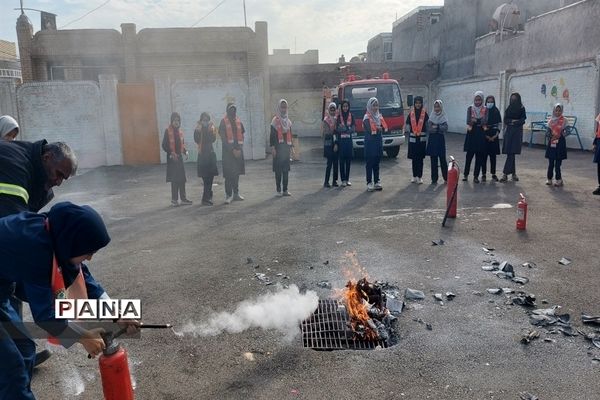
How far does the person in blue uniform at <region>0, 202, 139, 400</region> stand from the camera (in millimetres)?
2240

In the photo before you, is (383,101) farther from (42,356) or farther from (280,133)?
(42,356)

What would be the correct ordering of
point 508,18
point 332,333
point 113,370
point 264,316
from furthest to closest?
point 508,18 < point 264,316 < point 332,333 < point 113,370

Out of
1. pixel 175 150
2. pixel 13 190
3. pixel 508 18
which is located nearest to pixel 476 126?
pixel 175 150

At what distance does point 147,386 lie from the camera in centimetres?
364

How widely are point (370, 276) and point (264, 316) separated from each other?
156cm

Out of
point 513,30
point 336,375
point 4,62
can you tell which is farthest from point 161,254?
point 4,62

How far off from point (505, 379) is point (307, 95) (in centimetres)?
2542

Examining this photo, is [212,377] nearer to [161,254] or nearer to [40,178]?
[40,178]

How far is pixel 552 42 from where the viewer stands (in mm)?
18141

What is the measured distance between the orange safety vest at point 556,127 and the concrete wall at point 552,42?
7.62 meters

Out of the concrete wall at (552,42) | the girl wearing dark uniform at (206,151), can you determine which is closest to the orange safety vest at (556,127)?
the girl wearing dark uniform at (206,151)

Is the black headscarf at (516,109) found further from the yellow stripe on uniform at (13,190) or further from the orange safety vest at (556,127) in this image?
the yellow stripe on uniform at (13,190)

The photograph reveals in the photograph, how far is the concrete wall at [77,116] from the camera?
16.1 metres

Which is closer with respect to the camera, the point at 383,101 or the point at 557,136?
the point at 557,136
